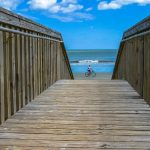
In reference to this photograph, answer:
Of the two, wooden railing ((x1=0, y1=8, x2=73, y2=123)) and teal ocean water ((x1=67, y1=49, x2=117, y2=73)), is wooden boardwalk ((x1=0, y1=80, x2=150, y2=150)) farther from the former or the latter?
teal ocean water ((x1=67, y1=49, x2=117, y2=73))

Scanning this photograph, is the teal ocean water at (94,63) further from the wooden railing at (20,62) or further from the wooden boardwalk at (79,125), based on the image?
the wooden boardwalk at (79,125)

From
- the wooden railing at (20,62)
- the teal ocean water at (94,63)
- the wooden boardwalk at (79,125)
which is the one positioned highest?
the teal ocean water at (94,63)

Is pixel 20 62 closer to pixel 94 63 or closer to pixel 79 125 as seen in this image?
pixel 79 125

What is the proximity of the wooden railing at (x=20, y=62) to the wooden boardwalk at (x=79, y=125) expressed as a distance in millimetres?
172

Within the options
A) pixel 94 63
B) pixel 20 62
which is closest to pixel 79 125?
pixel 20 62

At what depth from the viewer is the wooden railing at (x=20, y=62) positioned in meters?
3.41

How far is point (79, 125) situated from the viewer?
334 cm

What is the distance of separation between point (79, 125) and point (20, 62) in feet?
4.16

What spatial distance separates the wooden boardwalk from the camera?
273cm

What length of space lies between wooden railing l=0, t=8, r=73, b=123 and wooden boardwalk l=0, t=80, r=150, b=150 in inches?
6.8

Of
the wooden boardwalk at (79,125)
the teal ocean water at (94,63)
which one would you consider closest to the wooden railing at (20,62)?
the wooden boardwalk at (79,125)

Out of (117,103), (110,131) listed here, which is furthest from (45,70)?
(110,131)

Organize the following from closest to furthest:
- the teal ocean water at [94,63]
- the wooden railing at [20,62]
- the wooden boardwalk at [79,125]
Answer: the wooden boardwalk at [79,125] → the wooden railing at [20,62] → the teal ocean water at [94,63]

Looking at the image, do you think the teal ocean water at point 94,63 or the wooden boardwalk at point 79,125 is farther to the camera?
the teal ocean water at point 94,63
